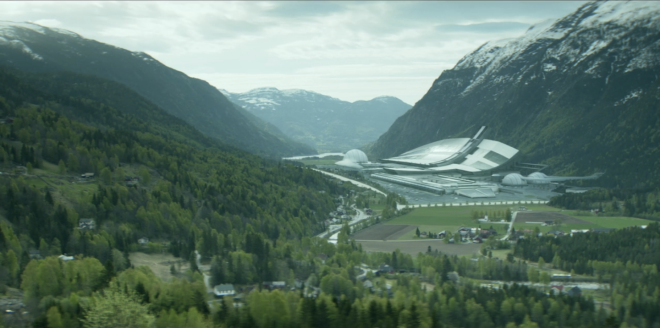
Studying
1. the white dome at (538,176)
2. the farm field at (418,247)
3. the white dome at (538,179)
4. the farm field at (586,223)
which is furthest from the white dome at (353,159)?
the farm field at (418,247)

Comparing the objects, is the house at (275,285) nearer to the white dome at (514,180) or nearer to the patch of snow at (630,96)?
the white dome at (514,180)

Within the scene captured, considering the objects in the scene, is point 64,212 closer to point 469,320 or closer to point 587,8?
point 469,320

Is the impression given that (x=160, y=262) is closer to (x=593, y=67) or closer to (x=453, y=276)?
(x=453, y=276)

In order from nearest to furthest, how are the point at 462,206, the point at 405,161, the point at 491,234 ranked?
the point at 491,234 < the point at 462,206 < the point at 405,161

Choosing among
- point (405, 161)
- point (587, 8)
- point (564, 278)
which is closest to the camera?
point (564, 278)

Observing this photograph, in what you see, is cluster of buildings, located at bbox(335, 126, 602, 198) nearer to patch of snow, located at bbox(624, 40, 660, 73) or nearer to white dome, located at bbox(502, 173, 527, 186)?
white dome, located at bbox(502, 173, 527, 186)

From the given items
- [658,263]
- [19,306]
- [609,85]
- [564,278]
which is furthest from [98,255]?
[609,85]
